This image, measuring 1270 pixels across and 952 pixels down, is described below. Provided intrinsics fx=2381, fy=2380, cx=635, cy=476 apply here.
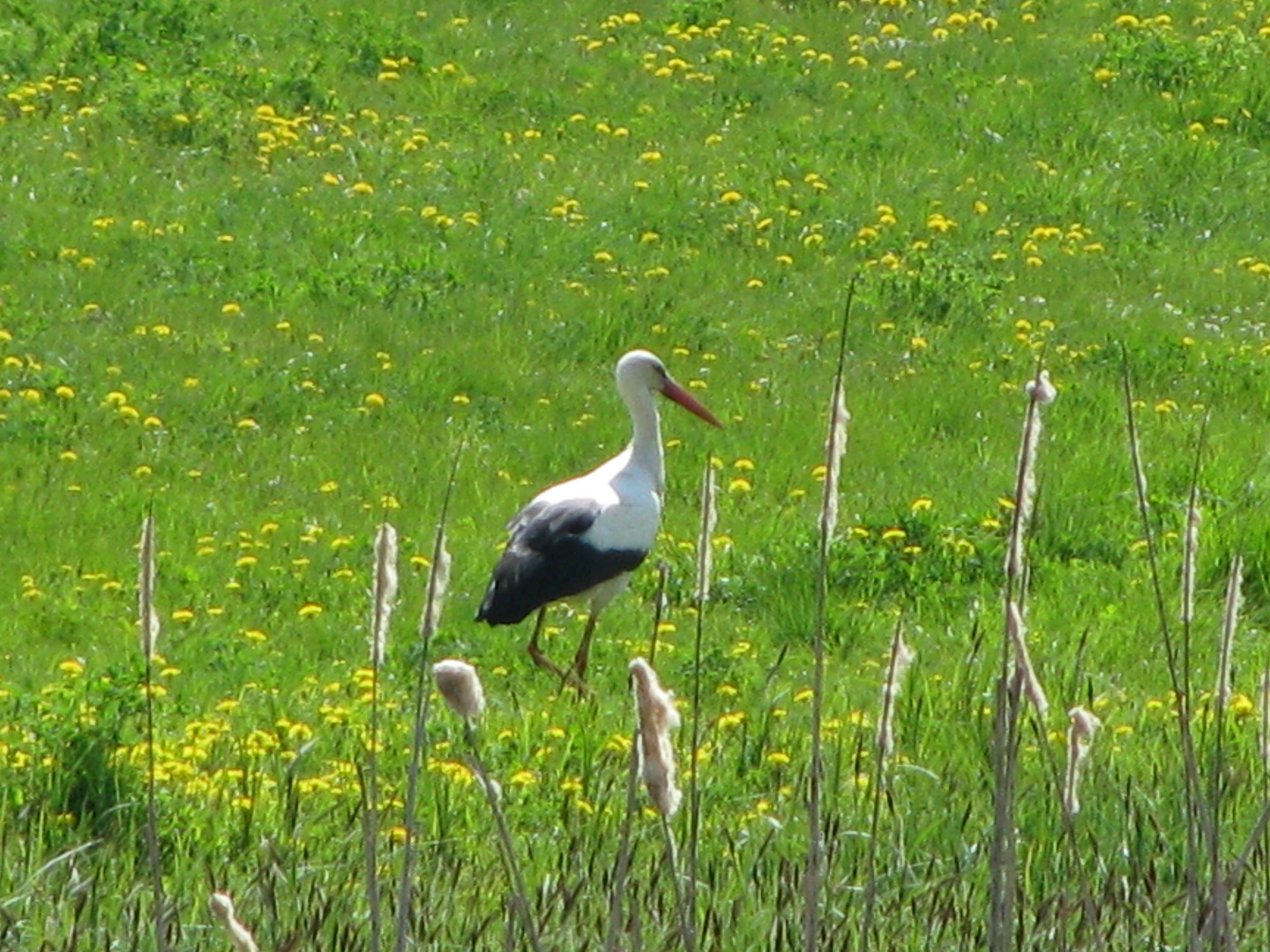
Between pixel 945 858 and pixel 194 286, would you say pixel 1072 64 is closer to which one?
pixel 194 286

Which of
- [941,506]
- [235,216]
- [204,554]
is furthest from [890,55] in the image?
[204,554]

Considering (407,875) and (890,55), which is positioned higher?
(890,55)

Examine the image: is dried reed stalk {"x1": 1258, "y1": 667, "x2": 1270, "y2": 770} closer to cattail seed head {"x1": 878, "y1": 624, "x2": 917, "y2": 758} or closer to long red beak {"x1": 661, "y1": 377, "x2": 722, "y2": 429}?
cattail seed head {"x1": 878, "y1": 624, "x2": 917, "y2": 758}

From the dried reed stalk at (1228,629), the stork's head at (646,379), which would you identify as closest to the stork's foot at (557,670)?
the stork's head at (646,379)

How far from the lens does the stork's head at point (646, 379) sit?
25.0 feet

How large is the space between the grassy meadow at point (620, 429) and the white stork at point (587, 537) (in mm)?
217

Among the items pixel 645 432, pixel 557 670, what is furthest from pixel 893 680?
pixel 645 432

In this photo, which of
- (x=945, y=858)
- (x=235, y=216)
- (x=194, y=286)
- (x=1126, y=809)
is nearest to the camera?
(x=1126, y=809)

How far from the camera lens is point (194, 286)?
971 centimetres

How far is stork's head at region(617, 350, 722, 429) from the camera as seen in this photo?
763 cm

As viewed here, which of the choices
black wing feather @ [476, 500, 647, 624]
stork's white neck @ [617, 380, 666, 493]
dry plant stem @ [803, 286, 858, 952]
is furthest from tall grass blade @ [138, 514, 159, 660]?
stork's white neck @ [617, 380, 666, 493]

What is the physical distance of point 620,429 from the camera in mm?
8758

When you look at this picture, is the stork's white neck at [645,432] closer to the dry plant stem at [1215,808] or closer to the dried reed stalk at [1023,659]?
the dry plant stem at [1215,808]

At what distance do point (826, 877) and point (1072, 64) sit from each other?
999 cm
